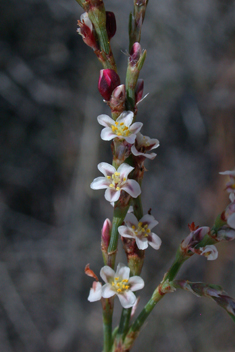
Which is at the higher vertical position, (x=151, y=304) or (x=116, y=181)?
(x=116, y=181)

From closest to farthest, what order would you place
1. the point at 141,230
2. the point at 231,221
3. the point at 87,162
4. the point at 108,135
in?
the point at 231,221
the point at 108,135
the point at 141,230
the point at 87,162

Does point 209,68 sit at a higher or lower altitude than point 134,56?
higher

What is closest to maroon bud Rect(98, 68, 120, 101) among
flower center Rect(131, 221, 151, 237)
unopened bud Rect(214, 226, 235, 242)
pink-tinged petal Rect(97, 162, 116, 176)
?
pink-tinged petal Rect(97, 162, 116, 176)

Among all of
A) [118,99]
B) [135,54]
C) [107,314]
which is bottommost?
[107,314]

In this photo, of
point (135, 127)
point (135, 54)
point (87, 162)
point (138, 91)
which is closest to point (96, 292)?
point (135, 127)

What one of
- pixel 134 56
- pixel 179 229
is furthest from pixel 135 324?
pixel 179 229

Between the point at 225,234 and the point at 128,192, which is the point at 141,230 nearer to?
the point at 128,192

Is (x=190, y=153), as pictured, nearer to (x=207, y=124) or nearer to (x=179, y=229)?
(x=207, y=124)

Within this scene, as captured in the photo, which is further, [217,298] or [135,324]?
[135,324]
